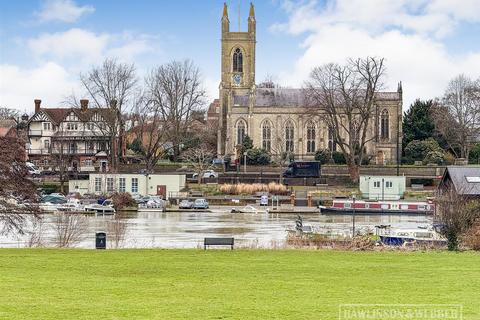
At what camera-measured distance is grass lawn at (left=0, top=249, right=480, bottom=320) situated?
17.3 meters

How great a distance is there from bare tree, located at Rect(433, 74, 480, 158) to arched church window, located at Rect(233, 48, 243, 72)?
27785 millimetres

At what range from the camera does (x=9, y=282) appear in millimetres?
21000

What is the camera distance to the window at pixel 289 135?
347 feet

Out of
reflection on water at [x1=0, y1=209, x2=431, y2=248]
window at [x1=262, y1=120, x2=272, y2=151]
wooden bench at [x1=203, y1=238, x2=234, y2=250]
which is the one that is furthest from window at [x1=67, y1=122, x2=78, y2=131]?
wooden bench at [x1=203, y1=238, x2=234, y2=250]

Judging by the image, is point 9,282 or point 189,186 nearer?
point 9,282

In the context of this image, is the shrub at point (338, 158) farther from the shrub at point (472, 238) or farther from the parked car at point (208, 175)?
the shrub at point (472, 238)

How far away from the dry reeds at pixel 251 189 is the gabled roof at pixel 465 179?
24.4m

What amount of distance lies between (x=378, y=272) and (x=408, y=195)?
55106 mm

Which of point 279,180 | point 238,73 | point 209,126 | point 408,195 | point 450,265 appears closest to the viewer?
point 450,265

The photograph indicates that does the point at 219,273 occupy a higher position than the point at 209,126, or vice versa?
the point at 209,126

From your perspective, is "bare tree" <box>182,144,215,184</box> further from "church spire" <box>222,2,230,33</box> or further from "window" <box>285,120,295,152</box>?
"church spire" <box>222,2,230,33</box>

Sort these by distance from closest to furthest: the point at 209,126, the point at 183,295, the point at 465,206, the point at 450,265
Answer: the point at 183,295
the point at 450,265
the point at 465,206
the point at 209,126

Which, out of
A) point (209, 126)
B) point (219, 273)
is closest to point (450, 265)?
point (219, 273)

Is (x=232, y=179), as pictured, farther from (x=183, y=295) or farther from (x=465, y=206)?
(x=183, y=295)
